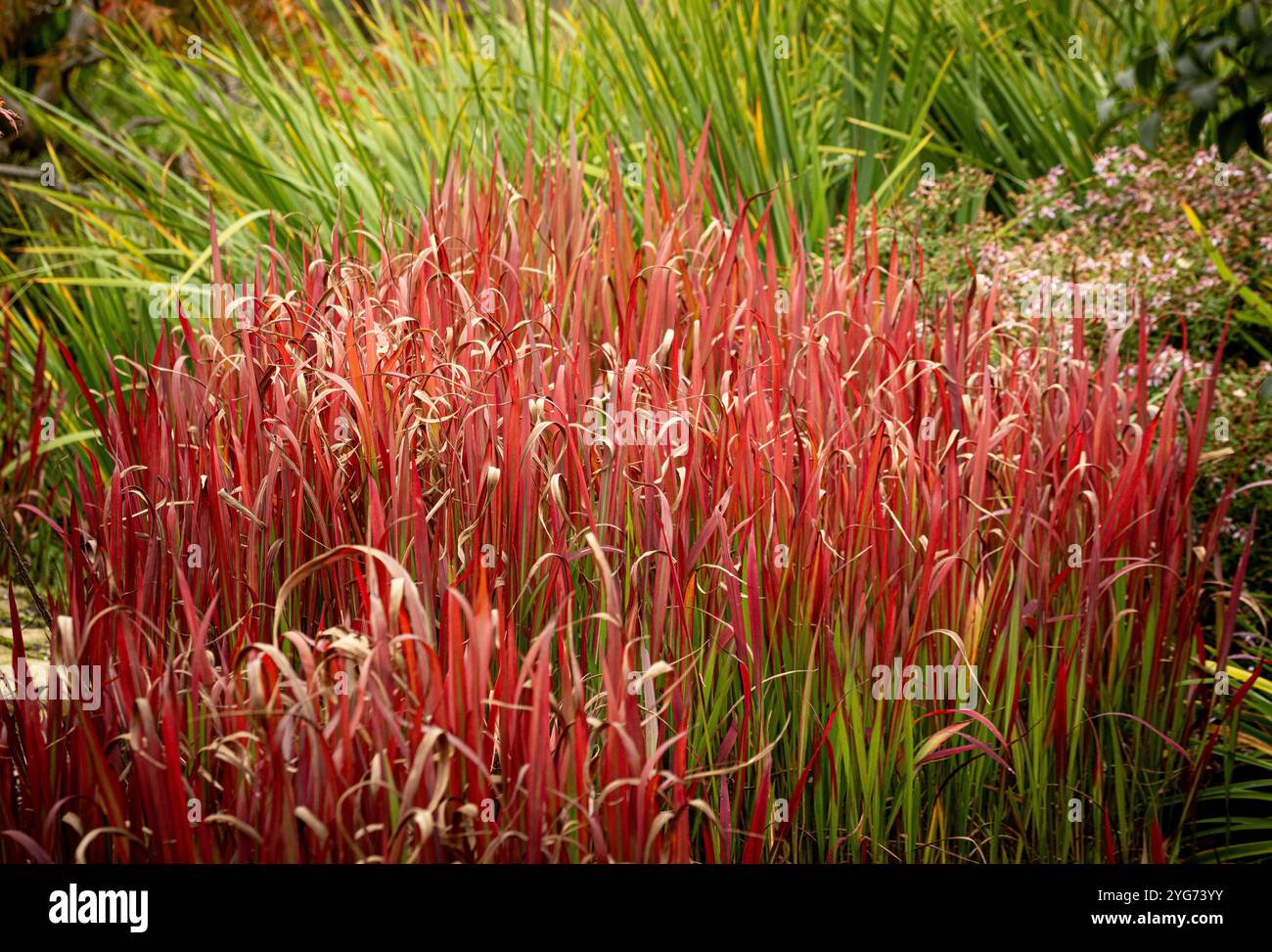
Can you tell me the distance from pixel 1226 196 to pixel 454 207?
2.38m

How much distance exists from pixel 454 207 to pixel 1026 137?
2.71 m

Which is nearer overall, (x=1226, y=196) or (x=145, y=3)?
(x=1226, y=196)

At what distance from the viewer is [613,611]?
1.69m

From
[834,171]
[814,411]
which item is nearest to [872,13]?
[834,171]

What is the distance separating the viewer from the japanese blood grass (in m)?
1.64

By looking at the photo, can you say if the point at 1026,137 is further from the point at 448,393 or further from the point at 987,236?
the point at 448,393

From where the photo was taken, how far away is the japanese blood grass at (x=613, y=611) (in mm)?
1637
